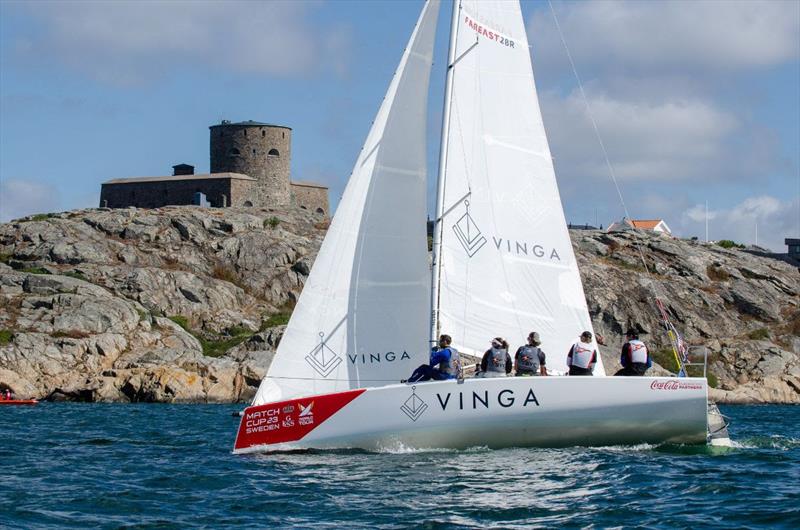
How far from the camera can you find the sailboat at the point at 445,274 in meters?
21.0

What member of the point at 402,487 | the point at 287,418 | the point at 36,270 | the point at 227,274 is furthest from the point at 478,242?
the point at 227,274

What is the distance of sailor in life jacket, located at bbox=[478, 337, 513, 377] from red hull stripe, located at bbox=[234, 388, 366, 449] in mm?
2378

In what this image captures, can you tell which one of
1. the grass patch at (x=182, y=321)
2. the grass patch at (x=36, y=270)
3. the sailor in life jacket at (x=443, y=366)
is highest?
the grass patch at (x=36, y=270)

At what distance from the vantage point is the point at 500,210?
2250 centimetres

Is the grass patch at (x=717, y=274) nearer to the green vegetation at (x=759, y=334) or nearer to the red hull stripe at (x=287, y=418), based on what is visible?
the green vegetation at (x=759, y=334)

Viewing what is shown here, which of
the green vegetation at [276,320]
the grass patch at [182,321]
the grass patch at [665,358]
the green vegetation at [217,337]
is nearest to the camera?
the green vegetation at [217,337]

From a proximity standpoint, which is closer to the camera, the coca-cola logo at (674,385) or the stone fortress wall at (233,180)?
the coca-cola logo at (674,385)

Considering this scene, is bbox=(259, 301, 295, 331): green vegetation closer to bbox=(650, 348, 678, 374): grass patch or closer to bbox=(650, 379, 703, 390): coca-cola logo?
bbox=(650, 348, 678, 374): grass patch

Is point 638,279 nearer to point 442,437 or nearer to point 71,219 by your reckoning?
point 71,219

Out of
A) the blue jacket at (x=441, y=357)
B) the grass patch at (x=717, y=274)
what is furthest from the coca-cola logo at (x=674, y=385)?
the grass patch at (x=717, y=274)

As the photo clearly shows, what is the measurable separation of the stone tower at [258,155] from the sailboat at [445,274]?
221 ft

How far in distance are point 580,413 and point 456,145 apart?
584 centimetres

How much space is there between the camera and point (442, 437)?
2089 centimetres

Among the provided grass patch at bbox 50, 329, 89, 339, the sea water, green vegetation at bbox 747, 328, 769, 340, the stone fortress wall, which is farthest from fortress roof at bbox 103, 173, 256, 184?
the sea water
